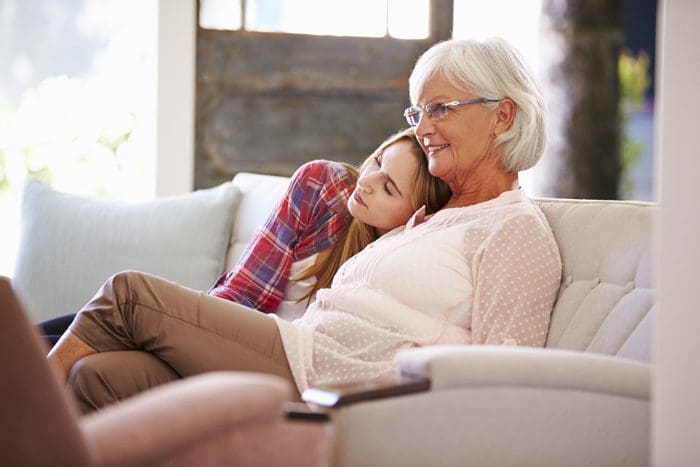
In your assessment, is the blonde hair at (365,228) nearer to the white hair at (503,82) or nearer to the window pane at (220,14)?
the white hair at (503,82)

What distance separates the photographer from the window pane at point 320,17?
4250mm

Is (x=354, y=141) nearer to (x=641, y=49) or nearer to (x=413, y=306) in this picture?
(x=413, y=306)

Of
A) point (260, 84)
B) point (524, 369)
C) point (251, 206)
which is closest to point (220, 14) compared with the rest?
point (260, 84)

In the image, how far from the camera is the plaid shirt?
9.36 ft

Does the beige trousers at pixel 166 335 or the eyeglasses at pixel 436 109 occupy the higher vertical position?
the eyeglasses at pixel 436 109

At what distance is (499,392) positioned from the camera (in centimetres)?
177

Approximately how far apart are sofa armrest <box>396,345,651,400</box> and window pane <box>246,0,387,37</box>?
8.77ft

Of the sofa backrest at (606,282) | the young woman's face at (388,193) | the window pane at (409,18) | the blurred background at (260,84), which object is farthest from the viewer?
the window pane at (409,18)

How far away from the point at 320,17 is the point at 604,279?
7.76 feet

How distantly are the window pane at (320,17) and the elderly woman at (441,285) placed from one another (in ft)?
5.92

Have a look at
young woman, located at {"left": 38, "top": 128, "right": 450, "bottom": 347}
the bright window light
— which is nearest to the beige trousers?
young woman, located at {"left": 38, "top": 128, "right": 450, "bottom": 347}

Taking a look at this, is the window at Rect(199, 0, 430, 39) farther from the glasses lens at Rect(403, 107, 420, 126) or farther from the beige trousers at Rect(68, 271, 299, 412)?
the beige trousers at Rect(68, 271, 299, 412)

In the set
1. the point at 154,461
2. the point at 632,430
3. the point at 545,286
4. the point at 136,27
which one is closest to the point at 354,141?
the point at 136,27

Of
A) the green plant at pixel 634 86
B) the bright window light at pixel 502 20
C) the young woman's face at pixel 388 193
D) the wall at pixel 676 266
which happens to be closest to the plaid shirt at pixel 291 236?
the young woman's face at pixel 388 193
